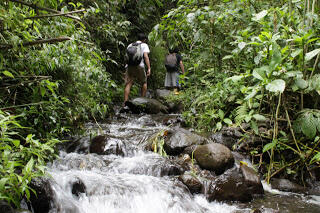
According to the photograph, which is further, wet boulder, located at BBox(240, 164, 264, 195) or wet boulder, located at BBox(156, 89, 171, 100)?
wet boulder, located at BBox(156, 89, 171, 100)

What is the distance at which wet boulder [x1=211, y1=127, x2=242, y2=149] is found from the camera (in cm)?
453

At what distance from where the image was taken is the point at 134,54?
7641 mm

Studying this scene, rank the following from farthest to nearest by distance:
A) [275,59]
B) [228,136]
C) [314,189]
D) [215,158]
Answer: [228,136] → [215,158] → [314,189] → [275,59]

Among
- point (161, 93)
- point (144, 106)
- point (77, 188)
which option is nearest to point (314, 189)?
point (77, 188)

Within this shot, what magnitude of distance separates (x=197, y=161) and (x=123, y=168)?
3.91ft

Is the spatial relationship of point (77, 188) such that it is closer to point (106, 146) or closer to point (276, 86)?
point (106, 146)

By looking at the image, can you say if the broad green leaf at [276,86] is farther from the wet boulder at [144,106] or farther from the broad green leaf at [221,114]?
the wet boulder at [144,106]

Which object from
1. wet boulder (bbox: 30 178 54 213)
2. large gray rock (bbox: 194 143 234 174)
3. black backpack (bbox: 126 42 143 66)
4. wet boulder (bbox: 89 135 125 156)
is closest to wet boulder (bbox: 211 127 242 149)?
large gray rock (bbox: 194 143 234 174)

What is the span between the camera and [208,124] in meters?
5.33

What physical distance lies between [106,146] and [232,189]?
7.22 ft

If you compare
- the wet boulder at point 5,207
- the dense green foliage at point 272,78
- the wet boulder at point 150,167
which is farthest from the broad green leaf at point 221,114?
the wet boulder at point 5,207

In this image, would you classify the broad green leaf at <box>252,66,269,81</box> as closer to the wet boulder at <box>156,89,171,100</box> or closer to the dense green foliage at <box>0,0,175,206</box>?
the dense green foliage at <box>0,0,175,206</box>

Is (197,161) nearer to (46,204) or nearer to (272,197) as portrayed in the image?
(272,197)

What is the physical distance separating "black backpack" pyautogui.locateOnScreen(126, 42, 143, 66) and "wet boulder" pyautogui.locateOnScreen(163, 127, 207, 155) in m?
3.65
